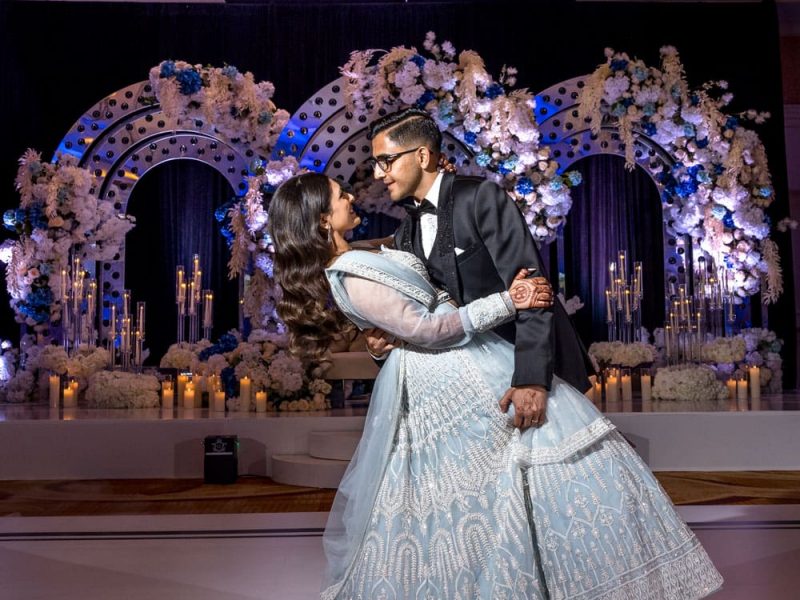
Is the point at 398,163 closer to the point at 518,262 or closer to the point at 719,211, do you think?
the point at 518,262

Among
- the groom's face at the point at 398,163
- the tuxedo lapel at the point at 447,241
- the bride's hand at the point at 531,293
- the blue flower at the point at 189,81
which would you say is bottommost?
the bride's hand at the point at 531,293

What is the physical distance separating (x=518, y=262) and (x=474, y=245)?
151 millimetres

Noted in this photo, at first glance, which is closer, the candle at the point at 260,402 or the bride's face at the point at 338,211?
the bride's face at the point at 338,211

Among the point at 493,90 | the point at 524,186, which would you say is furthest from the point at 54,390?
the point at 493,90

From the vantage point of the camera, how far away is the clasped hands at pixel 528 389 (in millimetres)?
2363

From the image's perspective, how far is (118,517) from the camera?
4.64 meters

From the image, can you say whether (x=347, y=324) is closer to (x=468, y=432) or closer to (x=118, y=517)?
(x=468, y=432)

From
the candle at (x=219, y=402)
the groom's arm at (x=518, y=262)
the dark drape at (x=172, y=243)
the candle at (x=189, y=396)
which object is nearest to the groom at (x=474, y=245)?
the groom's arm at (x=518, y=262)

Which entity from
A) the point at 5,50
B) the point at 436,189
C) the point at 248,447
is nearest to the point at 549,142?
the point at 248,447

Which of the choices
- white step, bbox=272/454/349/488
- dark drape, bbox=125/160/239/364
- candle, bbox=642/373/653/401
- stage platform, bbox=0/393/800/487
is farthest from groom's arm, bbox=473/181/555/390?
dark drape, bbox=125/160/239/364

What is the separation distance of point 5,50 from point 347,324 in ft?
27.2

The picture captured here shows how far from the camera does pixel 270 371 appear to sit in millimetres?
6516

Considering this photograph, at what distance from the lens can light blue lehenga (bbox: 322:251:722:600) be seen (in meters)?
2.31

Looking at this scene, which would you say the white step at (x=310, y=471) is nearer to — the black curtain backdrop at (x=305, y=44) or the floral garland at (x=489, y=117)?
the floral garland at (x=489, y=117)
